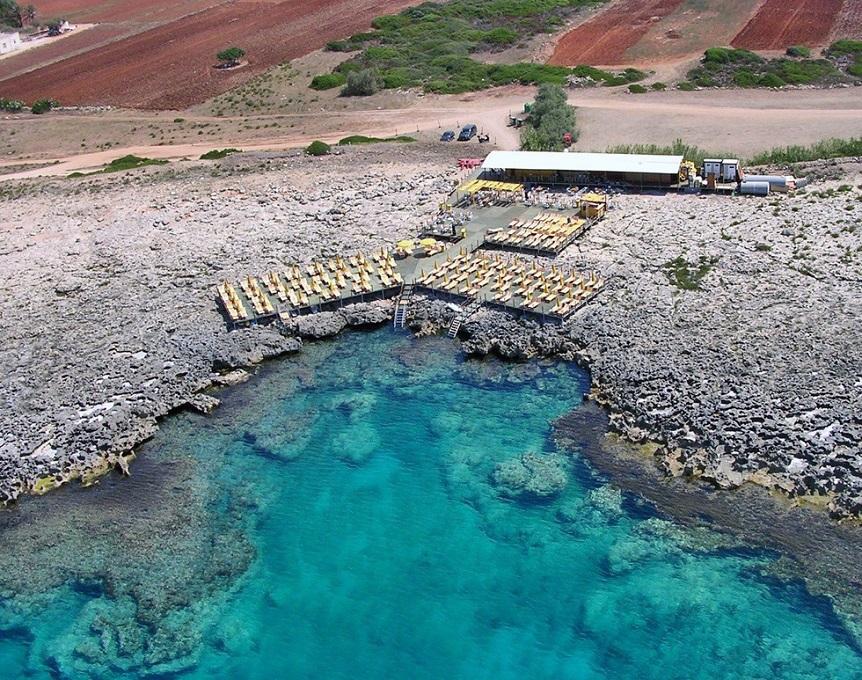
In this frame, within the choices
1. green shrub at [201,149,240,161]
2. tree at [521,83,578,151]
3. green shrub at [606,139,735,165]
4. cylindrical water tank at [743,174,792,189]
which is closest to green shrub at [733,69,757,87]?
tree at [521,83,578,151]

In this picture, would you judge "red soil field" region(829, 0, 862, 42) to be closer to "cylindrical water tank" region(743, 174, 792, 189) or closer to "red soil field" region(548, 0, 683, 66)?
"red soil field" region(548, 0, 683, 66)

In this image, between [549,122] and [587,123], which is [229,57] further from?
[549,122]

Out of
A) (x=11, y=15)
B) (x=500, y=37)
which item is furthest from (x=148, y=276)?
(x=11, y=15)

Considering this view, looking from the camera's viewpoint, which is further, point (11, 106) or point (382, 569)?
point (11, 106)

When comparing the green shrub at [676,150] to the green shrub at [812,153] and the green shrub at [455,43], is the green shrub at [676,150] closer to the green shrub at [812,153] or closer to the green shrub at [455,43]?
the green shrub at [812,153]

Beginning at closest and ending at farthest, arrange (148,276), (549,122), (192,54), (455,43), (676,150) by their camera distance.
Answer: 1. (148,276)
2. (676,150)
3. (549,122)
4. (455,43)
5. (192,54)
